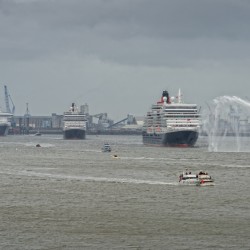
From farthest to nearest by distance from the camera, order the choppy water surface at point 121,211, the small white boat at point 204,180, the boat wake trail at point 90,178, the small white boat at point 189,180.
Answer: the boat wake trail at point 90,178, the small white boat at point 189,180, the small white boat at point 204,180, the choppy water surface at point 121,211

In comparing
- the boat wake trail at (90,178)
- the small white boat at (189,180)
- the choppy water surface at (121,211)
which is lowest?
the choppy water surface at (121,211)

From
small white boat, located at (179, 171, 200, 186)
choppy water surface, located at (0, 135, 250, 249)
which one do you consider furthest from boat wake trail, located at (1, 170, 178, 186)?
small white boat, located at (179, 171, 200, 186)

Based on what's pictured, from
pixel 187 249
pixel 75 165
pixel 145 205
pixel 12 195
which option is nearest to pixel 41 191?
pixel 12 195

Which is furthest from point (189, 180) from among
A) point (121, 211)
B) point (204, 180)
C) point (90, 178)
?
point (121, 211)

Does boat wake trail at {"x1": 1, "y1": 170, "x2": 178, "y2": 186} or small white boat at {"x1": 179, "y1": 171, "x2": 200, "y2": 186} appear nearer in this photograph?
small white boat at {"x1": 179, "y1": 171, "x2": 200, "y2": 186}

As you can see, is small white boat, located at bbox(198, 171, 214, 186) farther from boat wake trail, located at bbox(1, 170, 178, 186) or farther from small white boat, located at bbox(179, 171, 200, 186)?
boat wake trail, located at bbox(1, 170, 178, 186)

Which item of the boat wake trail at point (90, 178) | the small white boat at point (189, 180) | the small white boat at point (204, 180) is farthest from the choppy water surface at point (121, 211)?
the small white boat at point (189, 180)

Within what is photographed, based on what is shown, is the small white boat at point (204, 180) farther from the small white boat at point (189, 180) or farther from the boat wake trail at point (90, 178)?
the boat wake trail at point (90, 178)

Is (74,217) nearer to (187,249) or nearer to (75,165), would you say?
(187,249)

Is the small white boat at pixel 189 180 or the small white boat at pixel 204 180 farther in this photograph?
the small white boat at pixel 189 180

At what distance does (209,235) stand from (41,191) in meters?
36.6

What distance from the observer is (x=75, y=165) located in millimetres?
158250

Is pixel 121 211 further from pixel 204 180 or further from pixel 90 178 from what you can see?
pixel 90 178

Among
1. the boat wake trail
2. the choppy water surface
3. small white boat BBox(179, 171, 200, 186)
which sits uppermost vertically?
small white boat BBox(179, 171, 200, 186)
